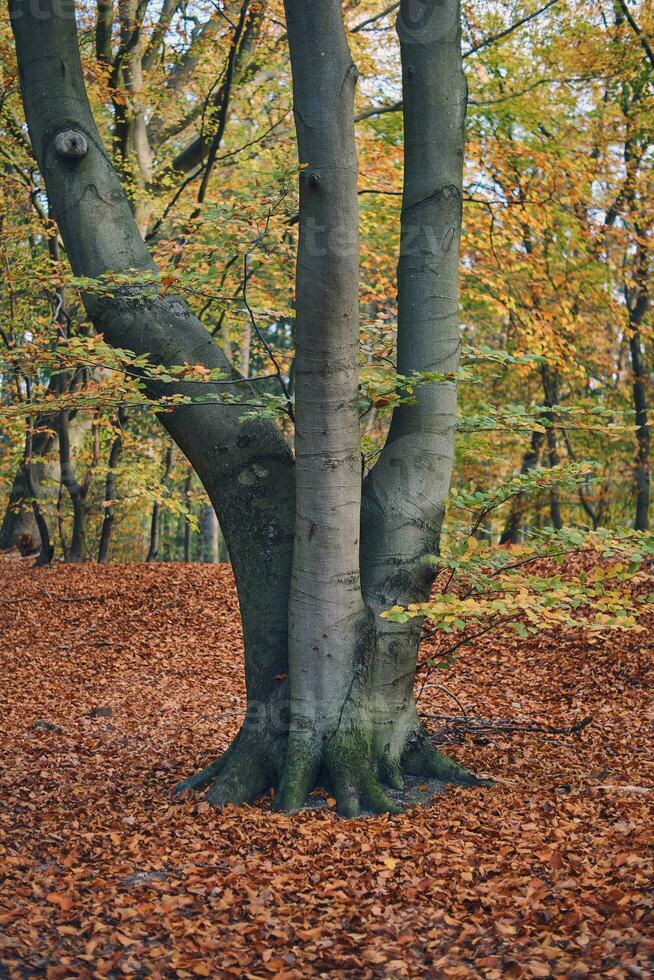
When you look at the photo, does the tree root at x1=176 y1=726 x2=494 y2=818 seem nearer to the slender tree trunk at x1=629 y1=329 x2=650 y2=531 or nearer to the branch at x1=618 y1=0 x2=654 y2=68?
the slender tree trunk at x1=629 y1=329 x2=650 y2=531

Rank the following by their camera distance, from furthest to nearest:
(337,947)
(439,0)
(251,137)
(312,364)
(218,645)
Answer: (251,137) → (218,645) → (439,0) → (312,364) → (337,947)

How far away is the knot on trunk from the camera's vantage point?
458 cm

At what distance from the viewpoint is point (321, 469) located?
4.27 metres

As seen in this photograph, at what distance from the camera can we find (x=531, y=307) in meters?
9.81

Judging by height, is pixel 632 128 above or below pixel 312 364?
above

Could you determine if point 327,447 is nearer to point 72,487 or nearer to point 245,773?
point 245,773

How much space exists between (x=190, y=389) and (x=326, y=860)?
2436 mm

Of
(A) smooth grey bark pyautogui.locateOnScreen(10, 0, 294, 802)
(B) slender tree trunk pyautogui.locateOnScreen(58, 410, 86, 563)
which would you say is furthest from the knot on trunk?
(B) slender tree trunk pyautogui.locateOnScreen(58, 410, 86, 563)

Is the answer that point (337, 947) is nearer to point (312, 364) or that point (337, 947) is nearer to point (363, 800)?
point (363, 800)

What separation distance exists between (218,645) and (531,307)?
16.8ft

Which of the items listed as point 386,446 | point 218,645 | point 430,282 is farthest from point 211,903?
point 218,645

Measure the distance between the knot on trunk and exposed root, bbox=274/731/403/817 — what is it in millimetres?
3264

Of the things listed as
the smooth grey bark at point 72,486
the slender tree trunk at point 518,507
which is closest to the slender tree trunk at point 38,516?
the smooth grey bark at point 72,486

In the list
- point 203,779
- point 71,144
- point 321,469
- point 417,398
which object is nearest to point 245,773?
point 203,779
